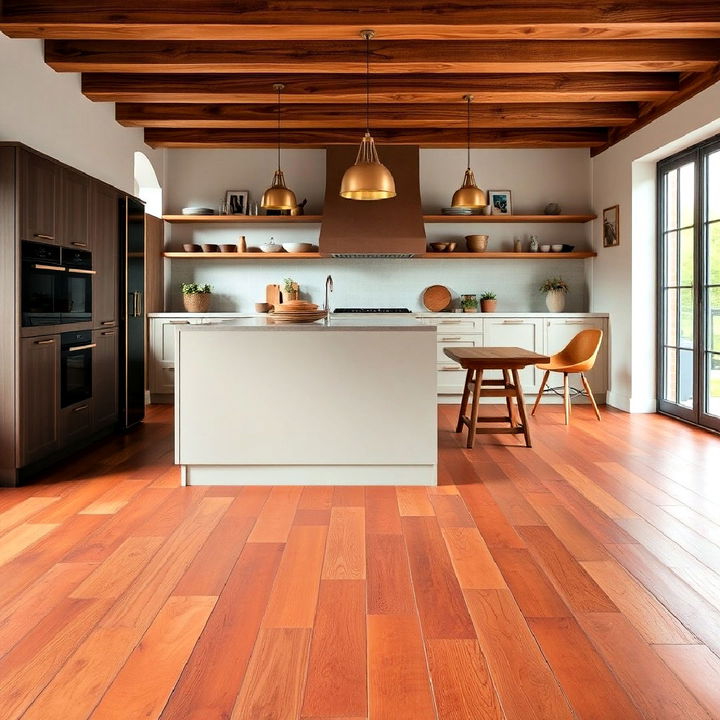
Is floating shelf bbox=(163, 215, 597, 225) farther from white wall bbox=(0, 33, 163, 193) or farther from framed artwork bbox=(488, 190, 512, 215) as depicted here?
white wall bbox=(0, 33, 163, 193)

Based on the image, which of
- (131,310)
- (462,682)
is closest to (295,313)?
(131,310)

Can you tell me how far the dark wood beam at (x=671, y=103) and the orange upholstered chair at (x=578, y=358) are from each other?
1865mm

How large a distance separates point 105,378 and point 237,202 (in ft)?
10.1

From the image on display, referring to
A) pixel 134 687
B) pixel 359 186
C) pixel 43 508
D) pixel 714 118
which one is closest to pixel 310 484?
pixel 43 508

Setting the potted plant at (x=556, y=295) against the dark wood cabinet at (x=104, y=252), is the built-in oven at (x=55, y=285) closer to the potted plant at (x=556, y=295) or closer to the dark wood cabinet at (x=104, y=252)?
the dark wood cabinet at (x=104, y=252)

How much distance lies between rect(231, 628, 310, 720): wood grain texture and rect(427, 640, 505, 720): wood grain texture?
0.34 metres

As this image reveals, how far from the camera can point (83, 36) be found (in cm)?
427

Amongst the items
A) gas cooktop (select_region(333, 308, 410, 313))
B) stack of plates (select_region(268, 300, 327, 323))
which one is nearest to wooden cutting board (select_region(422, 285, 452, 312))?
gas cooktop (select_region(333, 308, 410, 313))

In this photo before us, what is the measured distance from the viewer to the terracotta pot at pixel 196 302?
7.34m

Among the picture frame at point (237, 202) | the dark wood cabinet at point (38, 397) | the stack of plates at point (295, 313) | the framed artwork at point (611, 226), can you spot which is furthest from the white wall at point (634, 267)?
the dark wood cabinet at point (38, 397)

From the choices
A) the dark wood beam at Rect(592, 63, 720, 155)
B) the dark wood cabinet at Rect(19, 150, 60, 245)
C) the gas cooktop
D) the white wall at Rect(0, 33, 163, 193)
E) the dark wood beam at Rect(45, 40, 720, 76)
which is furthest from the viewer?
the gas cooktop

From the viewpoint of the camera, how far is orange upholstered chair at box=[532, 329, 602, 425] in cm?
608

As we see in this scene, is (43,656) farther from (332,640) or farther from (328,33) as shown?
(328,33)

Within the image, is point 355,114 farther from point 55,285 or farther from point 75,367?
point 75,367
